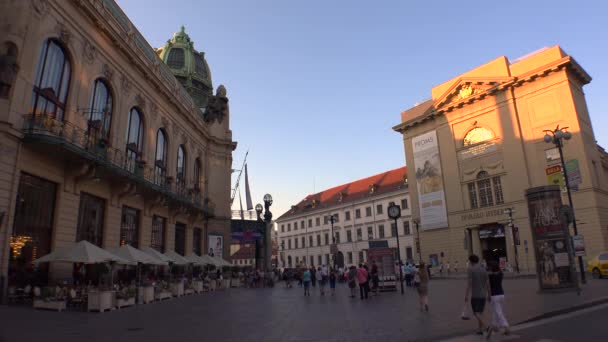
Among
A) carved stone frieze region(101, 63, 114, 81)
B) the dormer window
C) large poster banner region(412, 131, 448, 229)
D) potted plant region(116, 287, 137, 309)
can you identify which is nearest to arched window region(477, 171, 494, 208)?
large poster banner region(412, 131, 448, 229)

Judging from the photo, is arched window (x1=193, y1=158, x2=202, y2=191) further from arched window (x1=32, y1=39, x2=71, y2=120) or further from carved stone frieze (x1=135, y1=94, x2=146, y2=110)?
arched window (x1=32, y1=39, x2=71, y2=120)

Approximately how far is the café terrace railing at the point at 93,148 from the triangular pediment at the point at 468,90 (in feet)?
106

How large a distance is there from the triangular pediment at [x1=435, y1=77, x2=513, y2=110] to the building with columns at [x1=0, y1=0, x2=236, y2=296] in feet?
98.4

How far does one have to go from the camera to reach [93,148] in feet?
67.6

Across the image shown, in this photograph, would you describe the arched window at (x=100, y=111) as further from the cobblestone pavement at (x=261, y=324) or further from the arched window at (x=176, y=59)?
the arched window at (x=176, y=59)

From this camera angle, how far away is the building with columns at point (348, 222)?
67.1 metres

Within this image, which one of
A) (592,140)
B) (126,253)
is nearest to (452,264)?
(592,140)

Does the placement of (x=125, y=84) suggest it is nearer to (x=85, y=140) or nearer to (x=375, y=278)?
(x=85, y=140)

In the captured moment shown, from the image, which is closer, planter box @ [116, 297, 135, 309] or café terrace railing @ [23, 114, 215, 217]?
café terrace railing @ [23, 114, 215, 217]

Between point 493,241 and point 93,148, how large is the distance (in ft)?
131

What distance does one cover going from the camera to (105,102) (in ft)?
77.2

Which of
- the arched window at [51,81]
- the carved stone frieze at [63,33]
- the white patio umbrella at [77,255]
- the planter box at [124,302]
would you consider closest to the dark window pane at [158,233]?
the planter box at [124,302]

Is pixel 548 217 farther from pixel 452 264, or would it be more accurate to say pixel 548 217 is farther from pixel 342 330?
pixel 452 264

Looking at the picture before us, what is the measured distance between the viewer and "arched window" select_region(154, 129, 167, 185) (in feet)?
97.6
